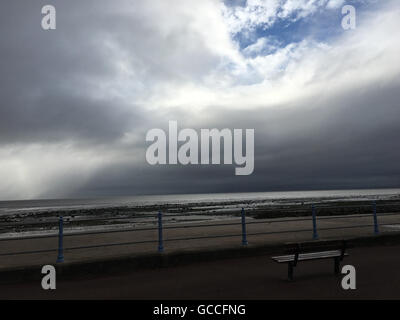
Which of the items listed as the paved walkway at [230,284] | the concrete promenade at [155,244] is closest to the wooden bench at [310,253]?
the paved walkway at [230,284]

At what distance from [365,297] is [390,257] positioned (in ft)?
12.4

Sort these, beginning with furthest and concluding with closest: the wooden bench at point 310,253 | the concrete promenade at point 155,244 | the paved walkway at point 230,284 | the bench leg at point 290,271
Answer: the concrete promenade at point 155,244 < the wooden bench at point 310,253 < the bench leg at point 290,271 < the paved walkway at point 230,284

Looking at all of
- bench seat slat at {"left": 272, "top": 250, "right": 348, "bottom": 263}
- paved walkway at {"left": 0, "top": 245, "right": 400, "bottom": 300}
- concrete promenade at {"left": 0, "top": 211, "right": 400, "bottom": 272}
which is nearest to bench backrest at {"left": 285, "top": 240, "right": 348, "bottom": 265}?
bench seat slat at {"left": 272, "top": 250, "right": 348, "bottom": 263}

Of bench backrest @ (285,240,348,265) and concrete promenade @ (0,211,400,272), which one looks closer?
bench backrest @ (285,240,348,265)

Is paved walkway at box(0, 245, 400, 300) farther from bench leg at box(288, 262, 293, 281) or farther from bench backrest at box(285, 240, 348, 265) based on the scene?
bench backrest at box(285, 240, 348, 265)

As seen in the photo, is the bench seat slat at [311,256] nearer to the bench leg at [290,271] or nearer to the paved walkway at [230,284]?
the bench leg at [290,271]

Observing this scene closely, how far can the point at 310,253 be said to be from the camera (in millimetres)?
6809

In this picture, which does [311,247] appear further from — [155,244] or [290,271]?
[155,244]

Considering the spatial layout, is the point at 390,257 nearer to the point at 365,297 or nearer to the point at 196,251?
the point at 365,297

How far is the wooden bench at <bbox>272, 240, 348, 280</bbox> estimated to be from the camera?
6.12m

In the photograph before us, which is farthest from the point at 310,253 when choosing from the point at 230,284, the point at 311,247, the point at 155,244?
the point at 155,244

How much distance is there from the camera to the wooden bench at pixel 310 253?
241 inches
